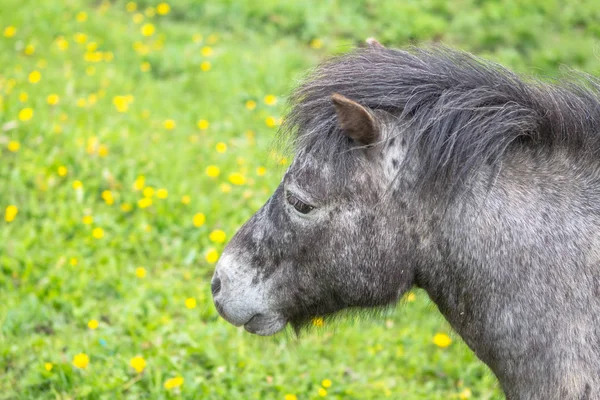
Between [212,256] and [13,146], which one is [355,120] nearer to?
[212,256]

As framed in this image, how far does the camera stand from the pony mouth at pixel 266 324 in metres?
2.80

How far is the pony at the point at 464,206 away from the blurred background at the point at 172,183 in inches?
15.2

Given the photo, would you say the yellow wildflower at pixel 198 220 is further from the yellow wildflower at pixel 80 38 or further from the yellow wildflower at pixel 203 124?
the yellow wildflower at pixel 80 38

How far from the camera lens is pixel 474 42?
22.5 feet

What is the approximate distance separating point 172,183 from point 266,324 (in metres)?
2.49

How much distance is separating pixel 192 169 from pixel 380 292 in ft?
9.98

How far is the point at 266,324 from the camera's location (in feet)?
9.23

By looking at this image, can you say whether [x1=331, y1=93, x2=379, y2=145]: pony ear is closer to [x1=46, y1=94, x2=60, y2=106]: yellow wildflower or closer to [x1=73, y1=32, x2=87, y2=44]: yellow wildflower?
[x1=46, y1=94, x2=60, y2=106]: yellow wildflower

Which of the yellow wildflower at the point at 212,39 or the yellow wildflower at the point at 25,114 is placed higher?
the yellow wildflower at the point at 25,114

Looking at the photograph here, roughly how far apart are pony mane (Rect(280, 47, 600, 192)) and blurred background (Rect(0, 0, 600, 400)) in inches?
15.7

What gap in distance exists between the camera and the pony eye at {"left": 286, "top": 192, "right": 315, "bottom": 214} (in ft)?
Result: 8.34

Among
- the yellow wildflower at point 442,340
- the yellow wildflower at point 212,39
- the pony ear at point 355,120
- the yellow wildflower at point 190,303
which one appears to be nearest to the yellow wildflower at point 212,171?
the yellow wildflower at point 190,303

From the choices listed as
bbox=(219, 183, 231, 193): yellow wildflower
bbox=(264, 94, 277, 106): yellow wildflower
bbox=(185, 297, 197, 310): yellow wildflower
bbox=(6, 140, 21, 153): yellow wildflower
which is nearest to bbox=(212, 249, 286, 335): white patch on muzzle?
bbox=(185, 297, 197, 310): yellow wildflower

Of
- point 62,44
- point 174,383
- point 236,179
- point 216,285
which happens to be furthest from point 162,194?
point 62,44
